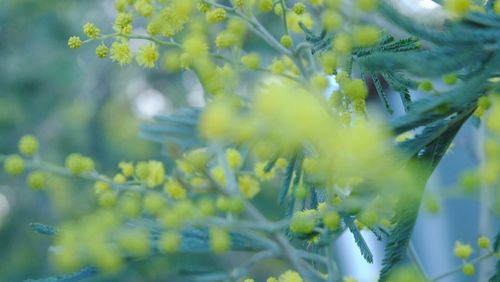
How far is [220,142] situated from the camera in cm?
57

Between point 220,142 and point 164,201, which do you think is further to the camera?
point 164,201

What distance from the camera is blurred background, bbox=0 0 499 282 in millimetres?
4109

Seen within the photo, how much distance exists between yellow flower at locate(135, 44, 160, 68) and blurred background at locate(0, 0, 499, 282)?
3095 mm

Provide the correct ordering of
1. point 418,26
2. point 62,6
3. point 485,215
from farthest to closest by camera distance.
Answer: point 62,6
point 485,215
point 418,26

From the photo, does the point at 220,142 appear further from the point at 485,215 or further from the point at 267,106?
the point at 485,215

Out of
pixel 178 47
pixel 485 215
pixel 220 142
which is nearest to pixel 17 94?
pixel 485 215

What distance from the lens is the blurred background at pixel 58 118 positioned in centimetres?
411

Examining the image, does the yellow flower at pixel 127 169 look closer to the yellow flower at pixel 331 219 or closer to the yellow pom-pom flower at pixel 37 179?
the yellow pom-pom flower at pixel 37 179

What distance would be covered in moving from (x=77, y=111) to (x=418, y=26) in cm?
452

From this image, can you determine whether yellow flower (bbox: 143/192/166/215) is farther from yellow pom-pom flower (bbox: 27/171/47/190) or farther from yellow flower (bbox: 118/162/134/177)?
yellow flower (bbox: 118/162/134/177)

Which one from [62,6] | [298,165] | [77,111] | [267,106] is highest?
[62,6]

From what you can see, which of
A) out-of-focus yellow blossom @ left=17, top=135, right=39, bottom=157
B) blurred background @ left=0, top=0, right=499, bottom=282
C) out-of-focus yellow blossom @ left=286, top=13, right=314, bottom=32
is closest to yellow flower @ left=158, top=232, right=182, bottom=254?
out-of-focus yellow blossom @ left=17, top=135, right=39, bottom=157

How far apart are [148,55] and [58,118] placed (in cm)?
447

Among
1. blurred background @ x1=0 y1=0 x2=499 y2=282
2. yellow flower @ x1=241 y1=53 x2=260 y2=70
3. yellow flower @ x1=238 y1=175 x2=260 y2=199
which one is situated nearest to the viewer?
yellow flower @ x1=241 y1=53 x2=260 y2=70
